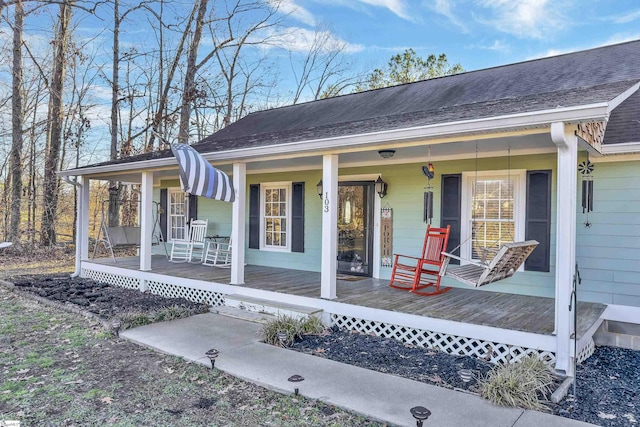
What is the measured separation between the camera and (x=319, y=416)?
2957mm

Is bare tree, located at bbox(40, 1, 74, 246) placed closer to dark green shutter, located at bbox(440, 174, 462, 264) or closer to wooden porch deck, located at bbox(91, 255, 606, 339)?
wooden porch deck, located at bbox(91, 255, 606, 339)

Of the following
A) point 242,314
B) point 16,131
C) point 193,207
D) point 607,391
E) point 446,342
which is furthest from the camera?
point 16,131

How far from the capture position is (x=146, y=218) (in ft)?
24.0

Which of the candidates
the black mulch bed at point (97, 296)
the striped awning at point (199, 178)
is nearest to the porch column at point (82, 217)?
the black mulch bed at point (97, 296)

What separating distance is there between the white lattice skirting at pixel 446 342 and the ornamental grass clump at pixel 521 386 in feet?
1.13

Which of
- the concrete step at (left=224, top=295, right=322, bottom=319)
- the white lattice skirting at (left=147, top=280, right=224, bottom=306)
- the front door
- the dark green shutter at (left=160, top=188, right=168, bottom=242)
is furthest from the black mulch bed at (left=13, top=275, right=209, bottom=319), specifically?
the front door

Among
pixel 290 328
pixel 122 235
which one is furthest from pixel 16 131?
pixel 290 328

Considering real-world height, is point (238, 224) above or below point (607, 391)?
above

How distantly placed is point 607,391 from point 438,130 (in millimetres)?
2681

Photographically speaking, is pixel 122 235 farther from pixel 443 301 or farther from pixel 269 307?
pixel 443 301

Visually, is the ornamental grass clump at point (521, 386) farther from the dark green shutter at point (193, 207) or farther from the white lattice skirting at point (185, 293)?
the dark green shutter at point (193, 207)

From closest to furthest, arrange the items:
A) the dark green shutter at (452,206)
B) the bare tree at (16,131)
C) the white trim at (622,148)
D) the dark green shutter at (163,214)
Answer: the white trim at (622,148) → the dark green shutter at (452,206) → the dark green shutter at (163,214) → the bare tree at (16,131)

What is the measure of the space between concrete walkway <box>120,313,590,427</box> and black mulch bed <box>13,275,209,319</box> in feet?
3.79

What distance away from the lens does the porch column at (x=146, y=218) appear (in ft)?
24.0
